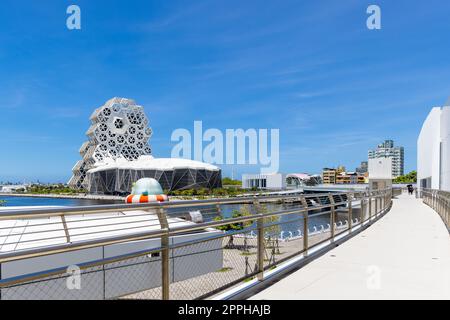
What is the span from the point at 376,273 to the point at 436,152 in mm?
29098

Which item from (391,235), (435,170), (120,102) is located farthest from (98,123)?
(391,235)

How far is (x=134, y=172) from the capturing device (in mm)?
96875

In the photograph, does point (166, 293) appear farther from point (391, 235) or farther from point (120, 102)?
point (120, 102)

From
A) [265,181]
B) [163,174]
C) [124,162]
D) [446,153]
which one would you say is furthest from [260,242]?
[265,181]

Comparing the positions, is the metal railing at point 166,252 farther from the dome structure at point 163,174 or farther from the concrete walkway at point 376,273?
the dome structure at point 163,174

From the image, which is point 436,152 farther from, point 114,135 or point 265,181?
point 114,135

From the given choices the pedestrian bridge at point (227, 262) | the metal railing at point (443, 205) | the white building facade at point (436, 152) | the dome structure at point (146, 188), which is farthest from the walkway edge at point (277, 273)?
the dome structure at point (146, 188)

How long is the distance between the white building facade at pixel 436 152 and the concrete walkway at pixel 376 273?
1832 centimetres

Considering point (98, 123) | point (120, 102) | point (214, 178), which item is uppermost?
point (120, 102)

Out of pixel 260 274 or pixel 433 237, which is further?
pixel 433 237

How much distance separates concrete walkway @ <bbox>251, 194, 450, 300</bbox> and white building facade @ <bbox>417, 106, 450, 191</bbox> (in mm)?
18319

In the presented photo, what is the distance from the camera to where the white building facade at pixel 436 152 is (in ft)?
81.4

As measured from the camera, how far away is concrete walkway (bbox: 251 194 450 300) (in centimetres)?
450

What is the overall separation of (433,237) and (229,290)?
7.04m
